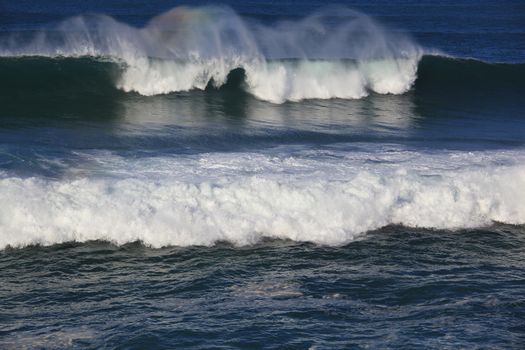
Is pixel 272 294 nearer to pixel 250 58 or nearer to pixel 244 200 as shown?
pixel 244 200

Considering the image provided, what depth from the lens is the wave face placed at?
23.4 metres

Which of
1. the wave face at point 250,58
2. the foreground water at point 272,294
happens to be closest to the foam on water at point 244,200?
the foreground water at point 272,294

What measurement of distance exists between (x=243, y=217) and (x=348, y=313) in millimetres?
3552

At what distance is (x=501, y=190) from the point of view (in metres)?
15.3

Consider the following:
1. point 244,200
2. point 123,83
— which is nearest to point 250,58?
point 123,83

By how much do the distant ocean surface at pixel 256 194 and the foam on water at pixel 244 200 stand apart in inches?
1.3

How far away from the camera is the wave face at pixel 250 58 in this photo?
2341 centimetres

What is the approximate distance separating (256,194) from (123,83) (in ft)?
32.0

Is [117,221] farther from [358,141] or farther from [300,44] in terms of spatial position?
[300,44]

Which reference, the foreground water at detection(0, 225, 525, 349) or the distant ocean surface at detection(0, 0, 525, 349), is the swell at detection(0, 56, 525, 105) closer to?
the distant ocean surface at detection(0, 0, 525, 349)

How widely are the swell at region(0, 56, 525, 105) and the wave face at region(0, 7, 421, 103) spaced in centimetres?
6

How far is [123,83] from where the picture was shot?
2312 cm

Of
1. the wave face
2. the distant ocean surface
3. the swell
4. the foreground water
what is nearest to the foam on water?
the distant ocean surface

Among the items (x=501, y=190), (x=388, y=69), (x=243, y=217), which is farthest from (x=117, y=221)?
(x=388, y=69)
